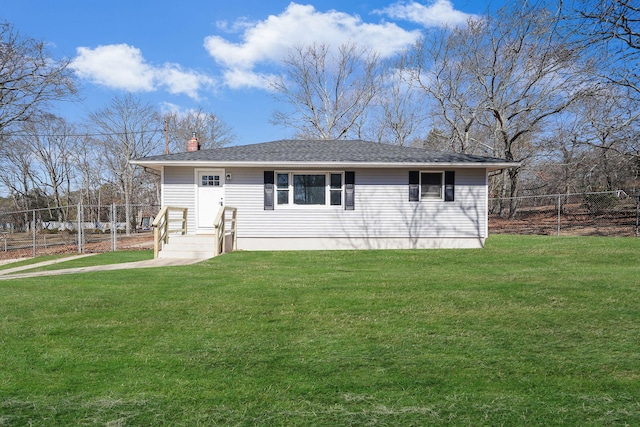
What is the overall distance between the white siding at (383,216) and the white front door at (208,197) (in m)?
0.38

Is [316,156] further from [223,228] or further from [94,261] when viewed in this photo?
[94,261]

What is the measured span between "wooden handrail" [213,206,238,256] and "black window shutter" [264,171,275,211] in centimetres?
97

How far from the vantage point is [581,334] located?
3.94 metres

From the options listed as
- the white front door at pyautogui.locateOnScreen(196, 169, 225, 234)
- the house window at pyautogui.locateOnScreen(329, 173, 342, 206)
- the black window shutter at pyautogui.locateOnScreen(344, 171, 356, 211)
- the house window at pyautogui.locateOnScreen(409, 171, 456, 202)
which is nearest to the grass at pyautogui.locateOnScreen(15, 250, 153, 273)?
the white front door at pyautogui.locateOnScreen(196, 169, 225, 234)

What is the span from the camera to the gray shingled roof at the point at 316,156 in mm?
11953

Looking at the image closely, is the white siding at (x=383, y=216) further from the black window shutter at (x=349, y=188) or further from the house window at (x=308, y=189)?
the house window at (x=308, y=189)

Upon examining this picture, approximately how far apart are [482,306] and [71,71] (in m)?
22.7

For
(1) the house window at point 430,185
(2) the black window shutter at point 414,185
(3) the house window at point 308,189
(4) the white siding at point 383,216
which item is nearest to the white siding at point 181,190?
(4) the white siding at point 383,216

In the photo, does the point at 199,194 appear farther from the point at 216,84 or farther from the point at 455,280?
the point at 216,84

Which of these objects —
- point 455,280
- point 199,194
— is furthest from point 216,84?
point 455,280

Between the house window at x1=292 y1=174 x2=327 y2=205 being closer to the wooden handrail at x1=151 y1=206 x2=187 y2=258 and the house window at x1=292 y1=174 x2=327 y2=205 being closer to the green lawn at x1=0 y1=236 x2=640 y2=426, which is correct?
the wooden handrail at x1=151 y1=206 x2=187 y2=258

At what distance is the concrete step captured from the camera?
10.8m

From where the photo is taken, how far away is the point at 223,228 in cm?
1134

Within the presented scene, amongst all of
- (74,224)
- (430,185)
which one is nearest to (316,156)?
(430,185)
